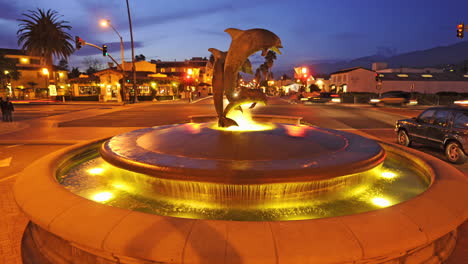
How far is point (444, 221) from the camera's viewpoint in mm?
3332

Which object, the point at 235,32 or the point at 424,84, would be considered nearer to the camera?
the point at 235,32

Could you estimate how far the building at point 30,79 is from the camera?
63.8 metres

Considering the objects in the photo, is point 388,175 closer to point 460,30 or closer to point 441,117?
point 441,117

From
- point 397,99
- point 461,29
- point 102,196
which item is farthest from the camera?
point 397,99

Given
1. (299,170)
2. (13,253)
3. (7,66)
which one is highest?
(7,66)

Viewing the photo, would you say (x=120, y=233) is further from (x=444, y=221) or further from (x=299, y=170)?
(x=444, y=221)

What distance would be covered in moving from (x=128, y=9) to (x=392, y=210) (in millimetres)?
41176

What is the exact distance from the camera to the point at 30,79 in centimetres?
7400

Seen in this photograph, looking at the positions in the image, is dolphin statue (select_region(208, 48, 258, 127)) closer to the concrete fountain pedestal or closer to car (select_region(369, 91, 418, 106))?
the concrete fountain pedestal

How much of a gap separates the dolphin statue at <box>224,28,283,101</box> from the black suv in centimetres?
632

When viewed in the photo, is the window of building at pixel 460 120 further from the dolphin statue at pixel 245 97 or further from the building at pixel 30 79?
the building at pixel 30 79

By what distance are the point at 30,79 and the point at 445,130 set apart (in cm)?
9158

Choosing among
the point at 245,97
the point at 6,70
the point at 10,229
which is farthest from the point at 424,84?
the point at 6,70

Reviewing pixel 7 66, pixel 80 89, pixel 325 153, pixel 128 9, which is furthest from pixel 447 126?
pixel 7 66
